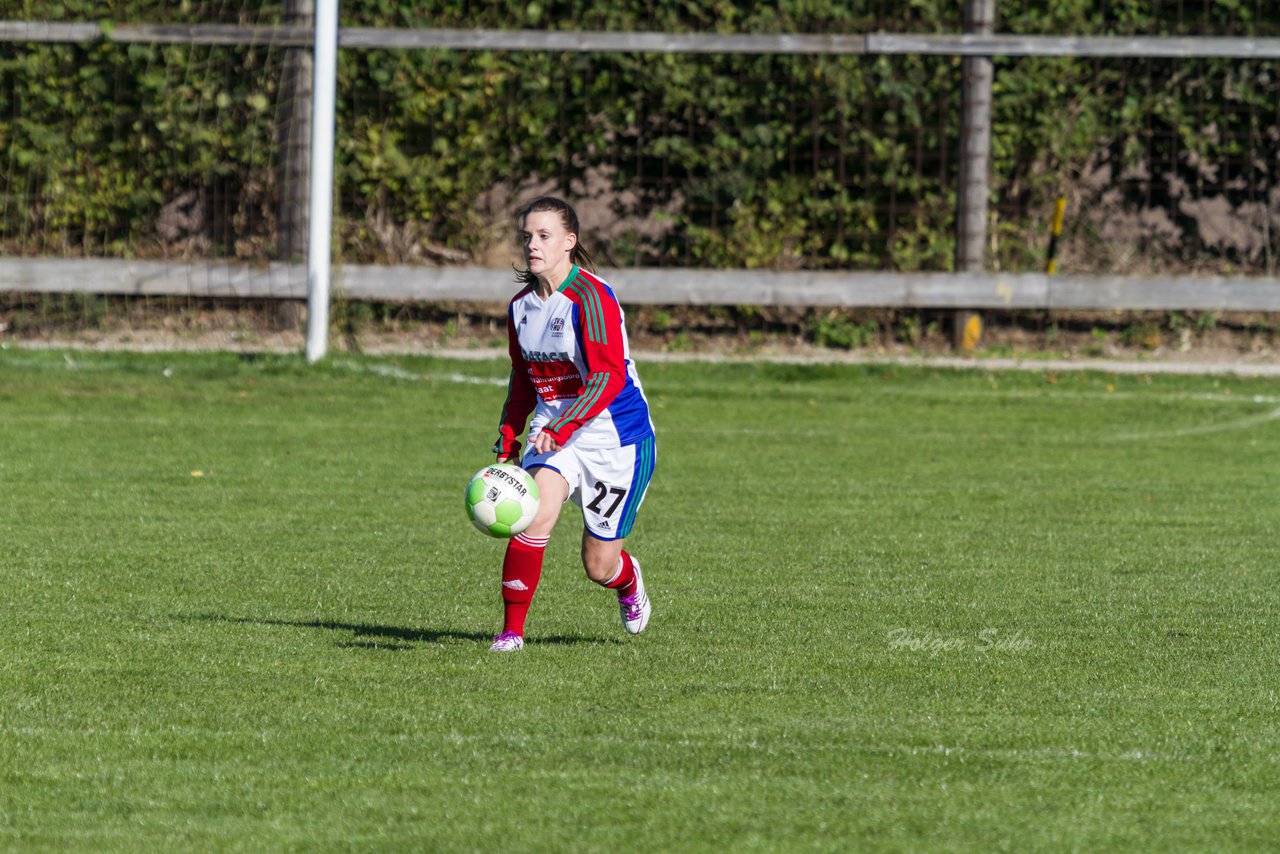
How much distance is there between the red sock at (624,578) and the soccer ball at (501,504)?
420 millimetres

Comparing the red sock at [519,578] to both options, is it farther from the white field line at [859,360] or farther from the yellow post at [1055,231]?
the yellow post at [1055,231]

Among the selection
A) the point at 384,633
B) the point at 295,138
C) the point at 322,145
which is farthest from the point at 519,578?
the point at 295,138

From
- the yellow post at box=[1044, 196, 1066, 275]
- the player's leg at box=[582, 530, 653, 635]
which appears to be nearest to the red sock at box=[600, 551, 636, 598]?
the player's leg at box=[582, 530, 653, 635]

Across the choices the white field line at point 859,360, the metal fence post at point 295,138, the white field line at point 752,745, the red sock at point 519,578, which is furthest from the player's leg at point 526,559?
the metal fence post at point 295,138

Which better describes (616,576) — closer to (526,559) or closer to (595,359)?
(526,559)

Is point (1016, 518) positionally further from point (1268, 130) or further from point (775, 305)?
point (1268, 130)

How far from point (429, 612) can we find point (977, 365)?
9589 mm

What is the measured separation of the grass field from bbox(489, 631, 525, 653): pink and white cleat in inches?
2.7

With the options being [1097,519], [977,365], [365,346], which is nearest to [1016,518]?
[1097,519]

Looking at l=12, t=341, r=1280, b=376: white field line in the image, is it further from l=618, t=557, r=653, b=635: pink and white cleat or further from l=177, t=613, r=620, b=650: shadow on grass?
l=618, t=557, r=653, b=635: pink and white cleat

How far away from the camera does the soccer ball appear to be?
5.86 m

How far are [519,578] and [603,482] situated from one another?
0.44 m

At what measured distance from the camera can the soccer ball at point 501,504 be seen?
19.2 ft

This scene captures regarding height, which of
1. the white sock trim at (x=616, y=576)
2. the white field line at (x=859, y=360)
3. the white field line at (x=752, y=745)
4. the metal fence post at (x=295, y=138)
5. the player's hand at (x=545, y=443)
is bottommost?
the white field line at (x=752, y=745)
